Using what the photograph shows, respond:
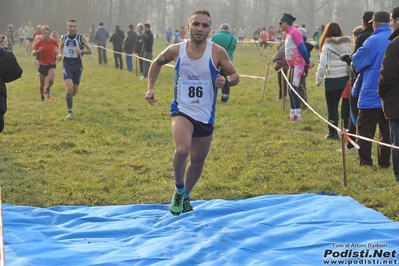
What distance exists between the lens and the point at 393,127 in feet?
25.0

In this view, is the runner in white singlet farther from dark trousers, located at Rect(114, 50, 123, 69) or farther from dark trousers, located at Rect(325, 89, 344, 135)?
dark trousers, located at Rect(114, 50, 123, 69)

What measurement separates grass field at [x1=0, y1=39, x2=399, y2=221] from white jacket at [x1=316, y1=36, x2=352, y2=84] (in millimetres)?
1222

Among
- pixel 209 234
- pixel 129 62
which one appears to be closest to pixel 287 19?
pixel 209 234

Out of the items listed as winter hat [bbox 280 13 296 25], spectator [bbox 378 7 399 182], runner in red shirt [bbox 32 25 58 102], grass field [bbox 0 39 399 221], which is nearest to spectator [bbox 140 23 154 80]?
grass field [bbox 0 39 399 221]

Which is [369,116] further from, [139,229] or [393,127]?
[139,229]

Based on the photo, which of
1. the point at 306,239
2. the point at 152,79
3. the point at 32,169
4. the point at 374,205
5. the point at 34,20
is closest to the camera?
the point at 306,239

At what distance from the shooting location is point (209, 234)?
235 inches

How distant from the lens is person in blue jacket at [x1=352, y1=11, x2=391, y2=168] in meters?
8.07

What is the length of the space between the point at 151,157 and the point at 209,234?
4.28m

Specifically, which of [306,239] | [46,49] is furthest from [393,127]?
[46,49]

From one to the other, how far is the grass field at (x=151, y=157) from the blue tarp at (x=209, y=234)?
1.99ft

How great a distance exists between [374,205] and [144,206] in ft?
8.68

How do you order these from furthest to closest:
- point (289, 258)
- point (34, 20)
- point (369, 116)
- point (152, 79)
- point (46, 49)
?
point (34, 20) → point (46, 49) → point (369, 116) → point (152, 79) → point (289, 258)

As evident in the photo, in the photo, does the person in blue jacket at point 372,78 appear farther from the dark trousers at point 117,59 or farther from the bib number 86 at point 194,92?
the dark trousers at point 117,59
